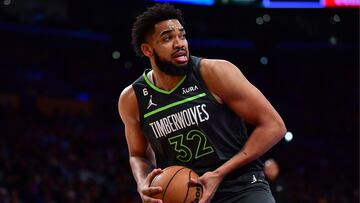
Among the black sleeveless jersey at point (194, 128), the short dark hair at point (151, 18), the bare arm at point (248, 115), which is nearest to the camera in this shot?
the bare arm at point (248, 115)

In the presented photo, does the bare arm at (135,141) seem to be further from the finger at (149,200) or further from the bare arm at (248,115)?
the bare arm at (248,115)

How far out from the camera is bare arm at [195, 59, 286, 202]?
3.51m

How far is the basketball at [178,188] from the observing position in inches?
134

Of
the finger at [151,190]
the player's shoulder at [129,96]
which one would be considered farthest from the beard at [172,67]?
the finger at [151,190]

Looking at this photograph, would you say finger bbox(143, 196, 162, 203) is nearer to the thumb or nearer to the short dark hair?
the thumb

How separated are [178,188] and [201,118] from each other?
1.46 feet

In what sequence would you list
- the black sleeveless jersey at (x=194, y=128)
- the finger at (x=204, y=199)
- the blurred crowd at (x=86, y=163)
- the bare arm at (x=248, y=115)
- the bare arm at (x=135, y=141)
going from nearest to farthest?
the finger at (x=204, y=199) → the bare arm at (x=248, y=115) → the black sleeveless jersey at (x=194, y=128) → the bare arm at (x=135, y=141) → the blurred crowd at (x=86, y=163)

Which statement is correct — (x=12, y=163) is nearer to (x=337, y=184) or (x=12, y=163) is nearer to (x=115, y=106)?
(x=115, y=106)

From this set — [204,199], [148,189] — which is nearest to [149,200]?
[148,189]

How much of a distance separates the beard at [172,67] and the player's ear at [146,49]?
7cm

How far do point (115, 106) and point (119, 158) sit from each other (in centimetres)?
264

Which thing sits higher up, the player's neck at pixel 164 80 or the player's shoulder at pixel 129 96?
the player's neck at pixel 164 80

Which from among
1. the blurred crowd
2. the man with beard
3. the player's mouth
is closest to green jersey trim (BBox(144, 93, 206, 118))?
the man with beard

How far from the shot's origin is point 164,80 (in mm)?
3834
